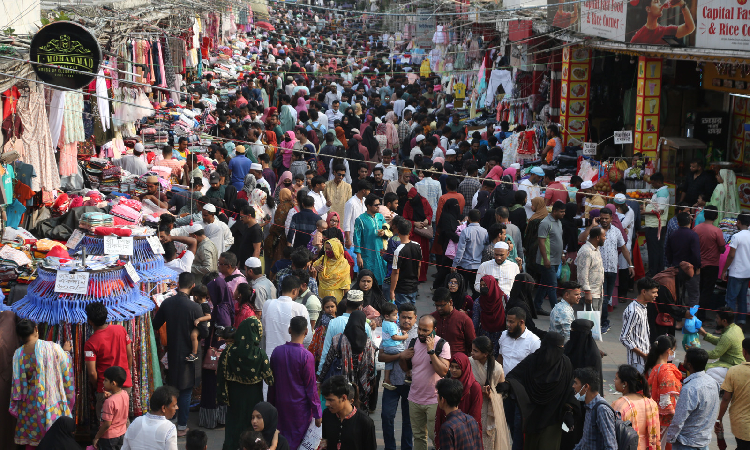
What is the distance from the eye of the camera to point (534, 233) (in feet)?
36.4

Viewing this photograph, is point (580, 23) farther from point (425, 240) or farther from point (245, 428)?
point (245, 428)

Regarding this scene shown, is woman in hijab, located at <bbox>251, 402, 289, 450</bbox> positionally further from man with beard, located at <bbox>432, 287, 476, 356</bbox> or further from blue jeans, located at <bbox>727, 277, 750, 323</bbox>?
blue jeans, located at <bbox>727, 277, 750, 323</bbox>

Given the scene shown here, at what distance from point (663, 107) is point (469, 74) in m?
10.1

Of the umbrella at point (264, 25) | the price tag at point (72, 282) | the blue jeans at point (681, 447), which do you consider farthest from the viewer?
the umbrella at point (264, 25)

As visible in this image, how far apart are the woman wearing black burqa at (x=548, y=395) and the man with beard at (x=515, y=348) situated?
37 centimetres

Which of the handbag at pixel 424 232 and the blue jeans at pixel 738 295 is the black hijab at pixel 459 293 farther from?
the blue jeans at pixel 738 295

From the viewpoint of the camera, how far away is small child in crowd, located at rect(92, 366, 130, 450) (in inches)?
251

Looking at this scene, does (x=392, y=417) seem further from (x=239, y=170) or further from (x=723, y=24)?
(x=723, y=24)

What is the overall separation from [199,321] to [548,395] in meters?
3.18

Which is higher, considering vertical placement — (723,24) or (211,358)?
(723,24)

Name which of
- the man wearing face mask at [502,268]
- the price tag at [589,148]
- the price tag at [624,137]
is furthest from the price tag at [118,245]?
the price tag at [624,137]

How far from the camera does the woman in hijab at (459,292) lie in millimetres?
8602

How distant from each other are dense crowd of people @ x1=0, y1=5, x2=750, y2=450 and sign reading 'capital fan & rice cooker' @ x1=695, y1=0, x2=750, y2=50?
1.85 meters

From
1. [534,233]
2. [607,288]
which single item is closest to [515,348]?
[534,233]
